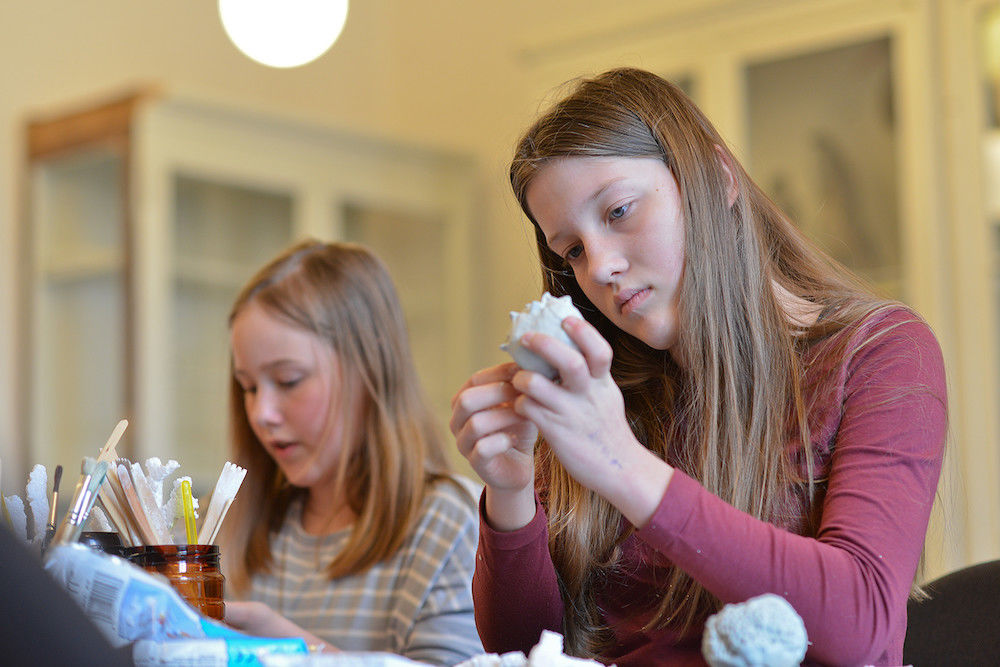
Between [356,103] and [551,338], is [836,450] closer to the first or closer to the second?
[551,338]

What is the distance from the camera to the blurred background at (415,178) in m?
2.57

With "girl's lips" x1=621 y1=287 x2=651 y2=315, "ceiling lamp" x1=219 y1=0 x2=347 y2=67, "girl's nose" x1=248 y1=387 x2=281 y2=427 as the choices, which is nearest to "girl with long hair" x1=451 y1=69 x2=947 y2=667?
"girl's lips" x1=621 y1=287 x2=651 y2=315

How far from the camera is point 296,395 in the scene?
1509 millimetres

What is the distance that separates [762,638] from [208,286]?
268cm

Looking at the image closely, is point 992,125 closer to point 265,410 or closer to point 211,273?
point 265,410

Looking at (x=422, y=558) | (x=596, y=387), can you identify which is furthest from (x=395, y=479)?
(x=596, y=387)

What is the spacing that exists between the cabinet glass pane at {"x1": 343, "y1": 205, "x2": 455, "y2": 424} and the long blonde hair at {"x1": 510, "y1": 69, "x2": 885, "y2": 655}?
2.42m

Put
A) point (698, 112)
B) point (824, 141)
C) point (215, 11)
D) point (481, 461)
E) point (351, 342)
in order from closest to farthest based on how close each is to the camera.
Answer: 1. point (481, 461)
2. point (698, 112)
3. point (351, 342)
4. point (824, 141)
5. point (215, 11)

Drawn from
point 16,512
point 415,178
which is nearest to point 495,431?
point 16,512

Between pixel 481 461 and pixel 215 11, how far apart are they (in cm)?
308

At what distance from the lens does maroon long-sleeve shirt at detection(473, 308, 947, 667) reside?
0.73 metres

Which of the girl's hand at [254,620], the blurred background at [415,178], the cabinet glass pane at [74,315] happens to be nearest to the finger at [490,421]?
the girl's hand at [254,620]

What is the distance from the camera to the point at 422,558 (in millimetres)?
1369

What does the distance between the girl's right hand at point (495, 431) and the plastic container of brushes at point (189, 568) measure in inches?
7.7
